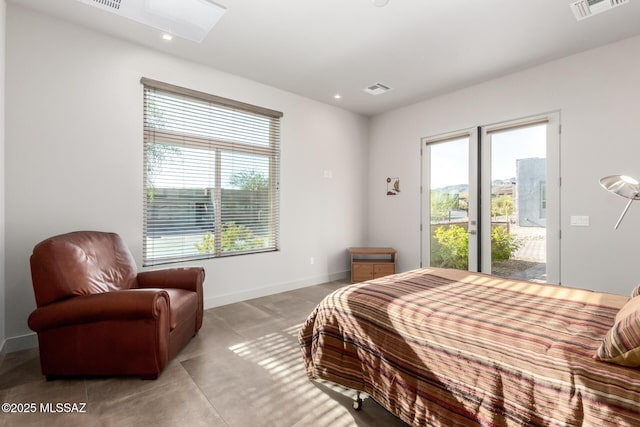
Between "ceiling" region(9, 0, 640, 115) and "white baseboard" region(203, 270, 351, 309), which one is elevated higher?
"ceiling" region(9, 0, 640, 115)

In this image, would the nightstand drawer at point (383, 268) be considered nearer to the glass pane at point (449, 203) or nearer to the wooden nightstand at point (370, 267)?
the wooden nightstand at point (370, 267)

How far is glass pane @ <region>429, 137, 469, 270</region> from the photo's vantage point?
442 centimetres

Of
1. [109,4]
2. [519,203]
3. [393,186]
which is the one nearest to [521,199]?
[519,203]

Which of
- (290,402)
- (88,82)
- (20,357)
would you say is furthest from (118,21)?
(290,402)

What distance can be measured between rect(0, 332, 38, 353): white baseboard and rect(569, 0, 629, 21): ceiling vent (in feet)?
17.8

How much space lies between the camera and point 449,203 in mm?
4582

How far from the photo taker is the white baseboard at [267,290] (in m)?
3.77

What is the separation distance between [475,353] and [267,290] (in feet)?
10.8

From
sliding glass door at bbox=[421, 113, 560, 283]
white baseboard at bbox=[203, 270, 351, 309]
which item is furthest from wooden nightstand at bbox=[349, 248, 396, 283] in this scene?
sliding glass door at bbox=[421, 113, 560, 283]

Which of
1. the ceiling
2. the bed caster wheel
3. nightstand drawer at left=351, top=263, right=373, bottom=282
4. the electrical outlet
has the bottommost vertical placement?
the bed caster wheel

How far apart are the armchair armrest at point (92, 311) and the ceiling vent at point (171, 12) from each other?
235 centimetres

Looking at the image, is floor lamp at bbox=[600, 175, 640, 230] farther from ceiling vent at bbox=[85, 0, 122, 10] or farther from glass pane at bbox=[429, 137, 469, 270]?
ceiling vent at bbox=[85, 0, 122, 10]

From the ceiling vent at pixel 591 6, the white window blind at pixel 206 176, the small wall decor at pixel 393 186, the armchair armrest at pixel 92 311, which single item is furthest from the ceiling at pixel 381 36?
the armchair armrest at pixel 92 311

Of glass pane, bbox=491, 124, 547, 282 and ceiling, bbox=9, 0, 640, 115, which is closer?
ceiling, bbox=9, 0, 640, 115
